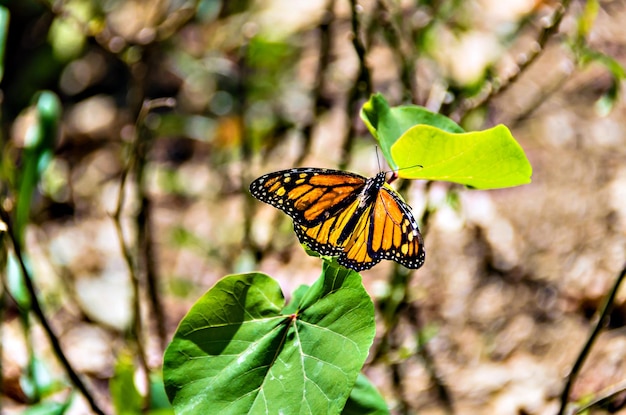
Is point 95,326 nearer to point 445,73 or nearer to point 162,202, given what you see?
point 162,202

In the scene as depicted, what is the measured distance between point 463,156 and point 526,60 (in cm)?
50

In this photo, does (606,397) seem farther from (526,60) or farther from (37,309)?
(37,309)

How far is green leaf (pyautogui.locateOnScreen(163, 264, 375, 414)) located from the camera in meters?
0.75

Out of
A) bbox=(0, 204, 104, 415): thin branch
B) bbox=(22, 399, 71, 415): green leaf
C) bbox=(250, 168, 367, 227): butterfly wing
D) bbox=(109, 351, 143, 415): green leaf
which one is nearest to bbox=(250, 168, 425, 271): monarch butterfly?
bbox=(250, 168, 367, 227): butterfly wing

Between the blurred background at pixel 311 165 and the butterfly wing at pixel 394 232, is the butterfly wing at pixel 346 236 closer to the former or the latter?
the butterfly wing at pixel 394 232

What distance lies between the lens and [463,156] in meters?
0.76

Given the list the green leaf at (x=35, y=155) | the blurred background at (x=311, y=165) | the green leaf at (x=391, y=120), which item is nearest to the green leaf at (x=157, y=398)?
the blurred background at (x=311, y=165)

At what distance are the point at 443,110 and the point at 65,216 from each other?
5.07ft

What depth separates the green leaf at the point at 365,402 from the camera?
894 mm

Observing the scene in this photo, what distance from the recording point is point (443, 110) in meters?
1.12

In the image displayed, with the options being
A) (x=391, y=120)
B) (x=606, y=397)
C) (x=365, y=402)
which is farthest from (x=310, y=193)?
(x=606, y=397)

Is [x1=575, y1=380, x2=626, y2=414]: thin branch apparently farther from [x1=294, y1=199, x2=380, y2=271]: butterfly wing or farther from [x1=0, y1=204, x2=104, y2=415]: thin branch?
[x1=0, y1=204, x2=104, y2=415]: thin branch

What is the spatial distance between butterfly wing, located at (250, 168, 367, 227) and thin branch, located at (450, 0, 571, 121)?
38cm

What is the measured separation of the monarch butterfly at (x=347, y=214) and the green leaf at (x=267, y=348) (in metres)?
0.06
